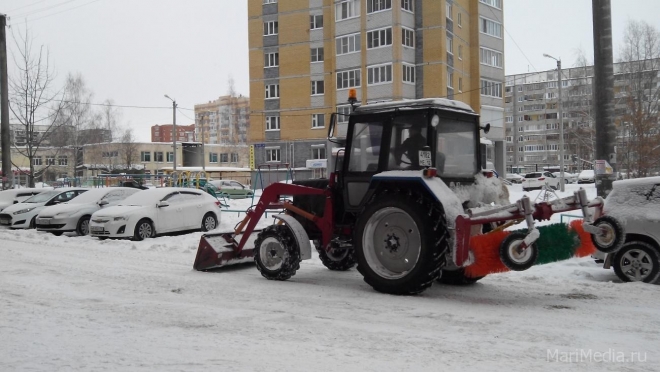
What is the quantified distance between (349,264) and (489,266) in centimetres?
350

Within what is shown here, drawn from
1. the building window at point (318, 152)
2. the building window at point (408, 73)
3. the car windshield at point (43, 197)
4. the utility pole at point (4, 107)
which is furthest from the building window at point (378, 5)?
the car windshield at point (43, 197)

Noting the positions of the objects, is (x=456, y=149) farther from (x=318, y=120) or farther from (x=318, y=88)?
(x=318, y=88)

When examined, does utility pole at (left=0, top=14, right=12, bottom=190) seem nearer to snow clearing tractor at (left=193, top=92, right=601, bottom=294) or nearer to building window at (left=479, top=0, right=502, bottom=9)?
snow clearing tractor at (left=193, top=92, right=601, bottom=294)

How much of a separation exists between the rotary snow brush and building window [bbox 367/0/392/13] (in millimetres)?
41316

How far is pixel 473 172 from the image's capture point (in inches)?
328

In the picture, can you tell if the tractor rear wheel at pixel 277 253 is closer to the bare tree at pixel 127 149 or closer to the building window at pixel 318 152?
the building window at pixel 318 152

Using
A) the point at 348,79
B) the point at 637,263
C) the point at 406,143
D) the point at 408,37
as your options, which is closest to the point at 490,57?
the point at 408,37

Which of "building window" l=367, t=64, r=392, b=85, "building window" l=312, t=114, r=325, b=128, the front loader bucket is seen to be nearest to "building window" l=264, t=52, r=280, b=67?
"building window" l=312, t=114, r=325, b=128

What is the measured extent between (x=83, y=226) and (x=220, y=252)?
9.24 metres

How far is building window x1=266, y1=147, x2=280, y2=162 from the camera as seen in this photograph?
175 ft

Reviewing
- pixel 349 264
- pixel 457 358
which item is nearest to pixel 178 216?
pixel 349 264

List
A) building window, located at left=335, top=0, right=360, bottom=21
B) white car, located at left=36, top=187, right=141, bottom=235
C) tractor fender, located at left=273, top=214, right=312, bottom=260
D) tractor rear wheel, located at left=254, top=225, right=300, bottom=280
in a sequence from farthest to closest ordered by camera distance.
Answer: building window, located at left=335, top=0, right=360, bottom=21
white car, located at left=36, top=187, right=141, bottom=235
tractor rear wheel, located at left=254, top=225, right=300, bottom=280
tractor fender, located at left=273, top=214, right=312, bottom=260

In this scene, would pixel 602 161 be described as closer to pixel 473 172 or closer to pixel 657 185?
pixel 657 185

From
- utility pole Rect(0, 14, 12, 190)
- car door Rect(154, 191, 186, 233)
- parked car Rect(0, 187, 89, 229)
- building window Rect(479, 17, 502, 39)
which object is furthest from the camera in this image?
building window Rect(479, 17, 502, 39)
